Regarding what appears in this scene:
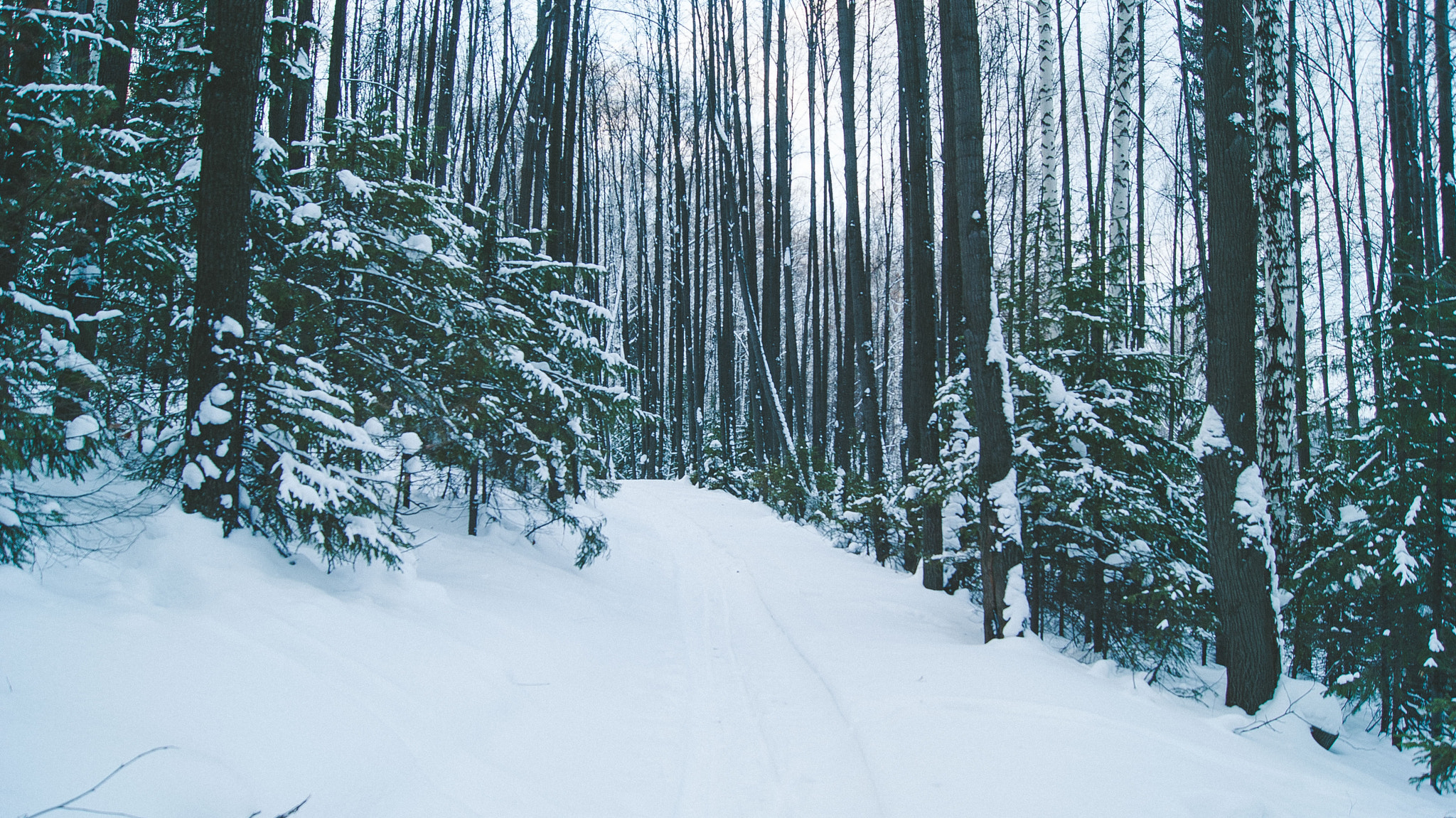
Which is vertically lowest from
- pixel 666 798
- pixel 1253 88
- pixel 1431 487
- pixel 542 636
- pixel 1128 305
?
pixel 666 798

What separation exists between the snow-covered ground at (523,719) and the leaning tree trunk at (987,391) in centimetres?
66

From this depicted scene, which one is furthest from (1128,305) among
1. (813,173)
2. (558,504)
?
(813,173)

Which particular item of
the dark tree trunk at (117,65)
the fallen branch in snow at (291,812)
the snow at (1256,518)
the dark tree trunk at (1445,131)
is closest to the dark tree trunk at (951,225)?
the snow at (1256,518)

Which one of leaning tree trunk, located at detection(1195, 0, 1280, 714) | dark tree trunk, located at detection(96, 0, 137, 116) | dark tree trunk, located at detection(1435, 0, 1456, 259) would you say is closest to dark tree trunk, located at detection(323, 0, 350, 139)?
dark tree trunk, located at detection(96, 0, 137, 116)

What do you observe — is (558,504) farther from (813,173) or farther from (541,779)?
(813,173)

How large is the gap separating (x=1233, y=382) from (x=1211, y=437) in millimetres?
441

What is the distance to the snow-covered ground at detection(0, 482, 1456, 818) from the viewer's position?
2549 mm

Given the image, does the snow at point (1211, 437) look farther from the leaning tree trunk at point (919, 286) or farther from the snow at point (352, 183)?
the snow at point (352, 183)

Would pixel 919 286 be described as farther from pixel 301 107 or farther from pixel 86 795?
pixel 86 795

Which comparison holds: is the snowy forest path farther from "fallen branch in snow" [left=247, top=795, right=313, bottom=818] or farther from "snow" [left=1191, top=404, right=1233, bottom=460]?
"snow" [left=1191, top=404, right=1233, bottom=460]

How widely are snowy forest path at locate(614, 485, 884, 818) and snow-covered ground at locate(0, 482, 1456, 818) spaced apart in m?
0.02

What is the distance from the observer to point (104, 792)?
85.7 inches

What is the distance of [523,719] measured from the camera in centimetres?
412

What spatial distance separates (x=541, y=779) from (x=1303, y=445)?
11613 mm
